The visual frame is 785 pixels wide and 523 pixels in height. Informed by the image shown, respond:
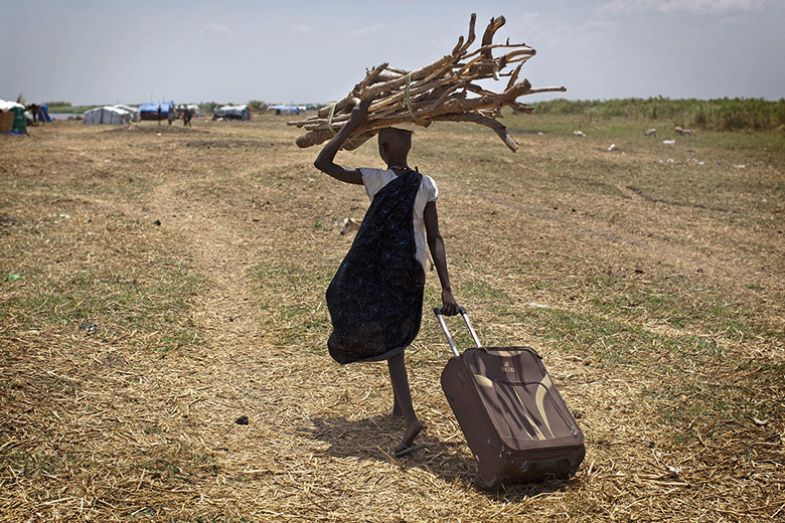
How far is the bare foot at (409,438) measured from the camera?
3998mm

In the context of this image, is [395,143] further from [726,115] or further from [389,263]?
[726,115]

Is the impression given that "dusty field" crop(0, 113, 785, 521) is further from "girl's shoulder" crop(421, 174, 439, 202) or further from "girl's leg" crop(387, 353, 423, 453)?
"girl's shoulder" crop(421, 174, 439, 202)

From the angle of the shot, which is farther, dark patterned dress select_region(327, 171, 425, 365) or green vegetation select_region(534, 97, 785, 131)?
green vegetation select_region(534, 97, 785, 131)

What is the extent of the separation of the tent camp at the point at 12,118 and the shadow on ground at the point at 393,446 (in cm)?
3090

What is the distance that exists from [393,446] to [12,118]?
107 feet

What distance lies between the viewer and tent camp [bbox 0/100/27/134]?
97.9 feet

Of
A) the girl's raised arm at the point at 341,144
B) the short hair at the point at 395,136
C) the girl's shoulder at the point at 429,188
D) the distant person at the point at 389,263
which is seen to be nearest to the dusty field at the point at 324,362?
the distant person at the point at 389,263

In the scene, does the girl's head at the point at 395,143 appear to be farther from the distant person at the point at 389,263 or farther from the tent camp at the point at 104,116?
the tent camp at the point at 104,116

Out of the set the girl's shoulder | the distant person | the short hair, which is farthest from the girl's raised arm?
the girl's shoulder

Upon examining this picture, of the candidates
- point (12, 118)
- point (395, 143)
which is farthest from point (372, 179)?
point (12, 118)

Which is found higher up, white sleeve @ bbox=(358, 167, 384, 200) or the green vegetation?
the green vegetation

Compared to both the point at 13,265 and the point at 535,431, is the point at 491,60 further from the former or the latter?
the point at 13,265

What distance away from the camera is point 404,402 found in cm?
404

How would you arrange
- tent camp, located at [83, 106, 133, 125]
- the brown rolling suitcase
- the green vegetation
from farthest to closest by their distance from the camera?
1. tent camp, located at [83, 106, 133, 125]
2. the green vegetation
3. the brown rolling suitcase
